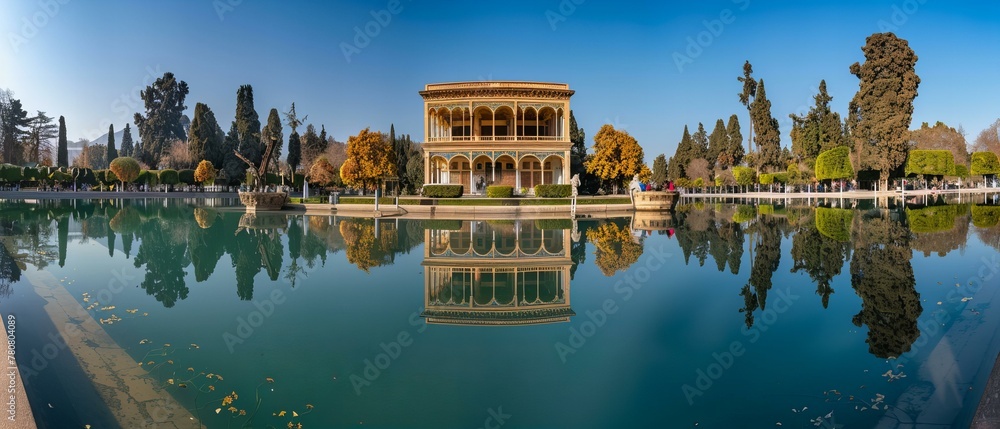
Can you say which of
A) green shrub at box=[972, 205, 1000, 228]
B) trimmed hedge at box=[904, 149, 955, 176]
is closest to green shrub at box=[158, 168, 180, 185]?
green shrub at box=[972, 205, 1000, 228]

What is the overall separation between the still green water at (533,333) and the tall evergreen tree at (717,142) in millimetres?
48714

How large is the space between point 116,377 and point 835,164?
52586 mm

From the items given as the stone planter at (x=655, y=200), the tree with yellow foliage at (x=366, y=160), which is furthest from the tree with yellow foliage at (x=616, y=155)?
the tree with yellow foliage at (x=366, y=160)

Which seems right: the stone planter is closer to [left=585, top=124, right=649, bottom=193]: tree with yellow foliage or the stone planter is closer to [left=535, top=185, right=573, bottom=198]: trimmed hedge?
[left=535, top=185, right=573, bottom=198]: trimmed hedge

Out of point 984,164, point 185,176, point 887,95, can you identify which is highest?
point 887,95

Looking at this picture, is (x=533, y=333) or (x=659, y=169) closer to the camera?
(x=533, y=333)

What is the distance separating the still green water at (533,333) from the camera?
14.8 ft

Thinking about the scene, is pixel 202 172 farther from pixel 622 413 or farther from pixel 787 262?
pixel 622 413

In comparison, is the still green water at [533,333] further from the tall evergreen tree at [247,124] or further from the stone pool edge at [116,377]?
the tall evergreen tree at [247,124]

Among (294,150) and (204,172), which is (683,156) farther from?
(204,172)

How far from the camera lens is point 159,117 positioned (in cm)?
6569

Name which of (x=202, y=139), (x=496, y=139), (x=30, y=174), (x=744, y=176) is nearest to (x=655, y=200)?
(x=496, y=139)

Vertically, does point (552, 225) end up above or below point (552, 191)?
below

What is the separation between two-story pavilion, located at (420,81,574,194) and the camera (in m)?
38.1
